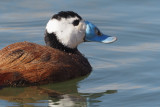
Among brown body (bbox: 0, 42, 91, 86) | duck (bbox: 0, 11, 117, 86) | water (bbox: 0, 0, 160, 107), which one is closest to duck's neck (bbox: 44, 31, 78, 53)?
duck (bbox: 0, 11, 117, 86)

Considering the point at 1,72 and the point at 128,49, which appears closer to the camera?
the point at 1,72

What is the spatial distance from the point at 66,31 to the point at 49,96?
1421 millimetres

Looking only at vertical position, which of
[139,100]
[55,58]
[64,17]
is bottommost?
[139,100]

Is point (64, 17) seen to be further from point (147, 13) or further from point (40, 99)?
point (147, 13)

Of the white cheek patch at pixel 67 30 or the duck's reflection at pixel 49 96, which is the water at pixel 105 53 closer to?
the duck's reflection at pixel 49 96

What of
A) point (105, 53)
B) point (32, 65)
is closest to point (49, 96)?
point (32, 65)

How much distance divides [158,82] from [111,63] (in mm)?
1397

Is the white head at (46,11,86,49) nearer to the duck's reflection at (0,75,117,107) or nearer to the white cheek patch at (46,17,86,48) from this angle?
the white cheek patch at (46,17,86,48)

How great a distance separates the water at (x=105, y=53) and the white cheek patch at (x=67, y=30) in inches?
28.3

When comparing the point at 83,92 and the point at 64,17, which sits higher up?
the point at 64,17

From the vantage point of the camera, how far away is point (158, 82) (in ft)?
29.7

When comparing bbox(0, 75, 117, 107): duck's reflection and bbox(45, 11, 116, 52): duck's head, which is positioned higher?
bbox(45, 11, 116, 52): duck's head

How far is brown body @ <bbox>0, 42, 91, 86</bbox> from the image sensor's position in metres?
8.44

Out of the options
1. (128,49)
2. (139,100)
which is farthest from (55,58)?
(128,49)
